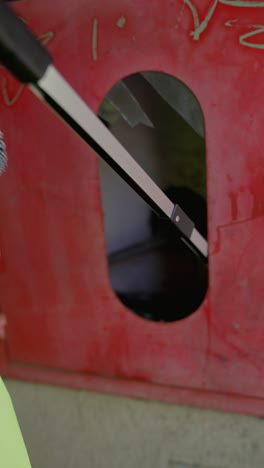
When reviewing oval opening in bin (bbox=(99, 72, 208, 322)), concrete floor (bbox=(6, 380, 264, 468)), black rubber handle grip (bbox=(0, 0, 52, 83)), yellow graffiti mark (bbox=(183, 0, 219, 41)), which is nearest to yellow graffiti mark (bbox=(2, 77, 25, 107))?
oval opening in bin (bbox=(99, 72, 208, 322))

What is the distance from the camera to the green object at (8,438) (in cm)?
67

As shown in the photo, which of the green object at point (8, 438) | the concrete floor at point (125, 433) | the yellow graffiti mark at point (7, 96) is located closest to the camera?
the green object at point (8, 438)

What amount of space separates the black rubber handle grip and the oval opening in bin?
80 cm

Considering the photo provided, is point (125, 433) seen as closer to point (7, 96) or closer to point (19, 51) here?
point (7, 96)

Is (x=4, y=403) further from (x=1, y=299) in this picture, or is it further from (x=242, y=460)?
(x=242, y=460)

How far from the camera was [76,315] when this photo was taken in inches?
51.2

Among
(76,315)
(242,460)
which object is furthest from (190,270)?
(242,460)

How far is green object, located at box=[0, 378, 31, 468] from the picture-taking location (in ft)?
2.20

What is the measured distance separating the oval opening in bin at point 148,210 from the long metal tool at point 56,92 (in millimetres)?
567

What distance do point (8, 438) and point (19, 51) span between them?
0.53 m

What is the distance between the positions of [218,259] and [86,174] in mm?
371

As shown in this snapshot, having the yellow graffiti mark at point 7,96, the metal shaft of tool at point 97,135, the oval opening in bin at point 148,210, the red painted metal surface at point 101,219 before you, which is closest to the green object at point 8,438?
the metal shaft of tool at point 97,135

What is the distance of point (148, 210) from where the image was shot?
163 centimetres

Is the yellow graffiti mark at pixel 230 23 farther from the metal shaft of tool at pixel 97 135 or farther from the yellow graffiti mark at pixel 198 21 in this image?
the metal shaft of tool at pixel 97 135
